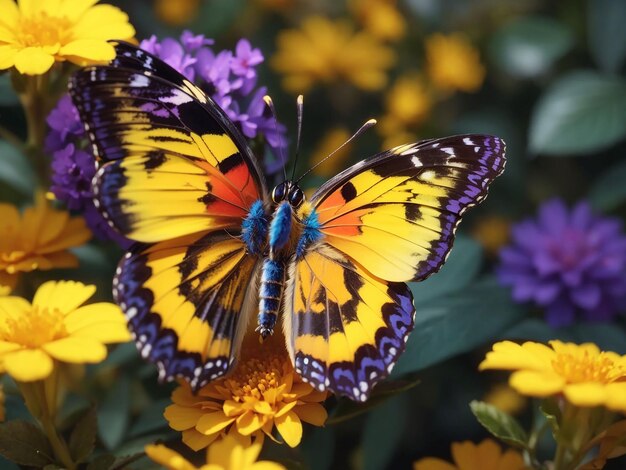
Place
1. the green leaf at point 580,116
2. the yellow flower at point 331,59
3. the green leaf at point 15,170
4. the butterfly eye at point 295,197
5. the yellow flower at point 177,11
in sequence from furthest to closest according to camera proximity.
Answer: the yellow flower at point 177,11 → the yellow flower at point 331,59 → the green leaf at point 580,116 → the green leaf at point 15,170 → the butterfly eye at point 295,197

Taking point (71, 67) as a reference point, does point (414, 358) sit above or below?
below

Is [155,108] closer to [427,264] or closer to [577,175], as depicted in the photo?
[427,264]

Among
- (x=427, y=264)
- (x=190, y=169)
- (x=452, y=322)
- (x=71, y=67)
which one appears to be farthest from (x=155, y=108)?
(x=452, y=322)

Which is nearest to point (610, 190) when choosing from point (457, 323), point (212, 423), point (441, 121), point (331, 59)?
point (441, 121)

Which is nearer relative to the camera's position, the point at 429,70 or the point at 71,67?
the point at 71,67

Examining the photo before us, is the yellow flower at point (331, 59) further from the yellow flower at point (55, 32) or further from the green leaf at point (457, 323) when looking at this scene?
the yellow flower at point (55, 32)

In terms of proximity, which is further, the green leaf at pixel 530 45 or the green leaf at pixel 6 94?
the green leaf at pixel 530 45

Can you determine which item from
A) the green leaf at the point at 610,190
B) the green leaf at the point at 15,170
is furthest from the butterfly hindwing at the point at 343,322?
the green leaf at the point at 610,190

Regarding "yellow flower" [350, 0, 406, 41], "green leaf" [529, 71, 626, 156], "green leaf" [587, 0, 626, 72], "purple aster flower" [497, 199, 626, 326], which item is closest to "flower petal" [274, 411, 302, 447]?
"purple aster flower" [497, 199, 626, 326]
